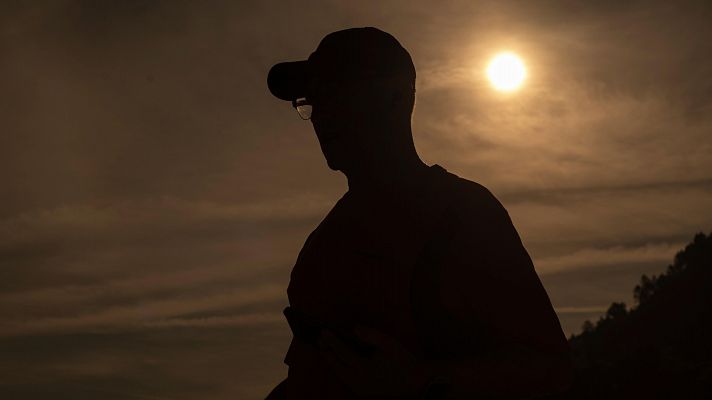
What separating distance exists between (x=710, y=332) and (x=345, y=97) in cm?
10944

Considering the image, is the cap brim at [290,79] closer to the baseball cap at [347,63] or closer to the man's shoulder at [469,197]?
the baseball cap at [347,63]

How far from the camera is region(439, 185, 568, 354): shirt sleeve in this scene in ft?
13.0

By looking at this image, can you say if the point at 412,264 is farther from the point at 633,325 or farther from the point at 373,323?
the point at 633,325

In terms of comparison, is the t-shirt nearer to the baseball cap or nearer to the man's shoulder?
the man's shoulder

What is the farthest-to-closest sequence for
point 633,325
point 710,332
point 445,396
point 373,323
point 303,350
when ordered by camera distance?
point 633,325 → point 710,332 → point 303,350 → point 373,323 → point 445,396

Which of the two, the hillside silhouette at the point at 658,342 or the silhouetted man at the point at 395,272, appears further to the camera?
the hillside silhouette at the point at 658,342

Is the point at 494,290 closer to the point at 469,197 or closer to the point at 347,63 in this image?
the point at 469,197

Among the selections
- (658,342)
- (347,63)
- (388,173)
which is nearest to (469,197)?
(388,173)

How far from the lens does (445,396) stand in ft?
12.5

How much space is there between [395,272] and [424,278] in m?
0.16

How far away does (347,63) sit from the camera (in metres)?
4.42

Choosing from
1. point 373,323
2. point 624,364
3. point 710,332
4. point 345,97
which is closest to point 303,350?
point 373,323

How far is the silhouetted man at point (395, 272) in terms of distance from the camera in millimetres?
3871

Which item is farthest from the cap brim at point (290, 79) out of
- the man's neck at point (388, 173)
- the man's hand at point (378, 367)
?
the man's hand at point (378, 367)
